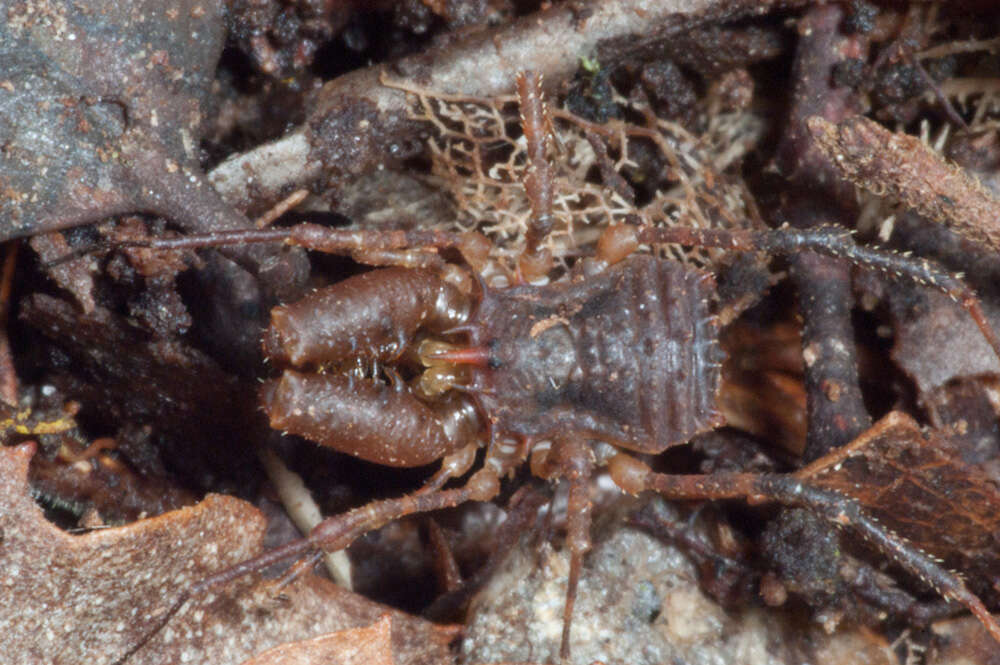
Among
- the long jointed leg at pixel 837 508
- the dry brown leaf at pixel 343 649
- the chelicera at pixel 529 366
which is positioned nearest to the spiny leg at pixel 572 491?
the chelicera at pixel 529 366

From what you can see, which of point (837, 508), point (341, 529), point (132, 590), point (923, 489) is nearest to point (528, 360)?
point (341, 529)

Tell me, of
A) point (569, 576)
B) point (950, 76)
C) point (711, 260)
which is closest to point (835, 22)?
point (950, 76)

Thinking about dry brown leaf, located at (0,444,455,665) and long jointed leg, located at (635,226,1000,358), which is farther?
long jointed leg, located at (635,226,1000,358)

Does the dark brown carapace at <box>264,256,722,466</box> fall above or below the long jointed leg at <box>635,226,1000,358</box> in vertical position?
below

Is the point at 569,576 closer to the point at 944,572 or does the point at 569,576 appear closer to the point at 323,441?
the point at 323,441

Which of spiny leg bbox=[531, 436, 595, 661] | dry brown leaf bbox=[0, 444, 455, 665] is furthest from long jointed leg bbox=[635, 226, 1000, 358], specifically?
dry brown leaf bbox=[0, 444, 455, 665]

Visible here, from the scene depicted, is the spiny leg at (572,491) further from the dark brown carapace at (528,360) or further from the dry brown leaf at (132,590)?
the dry brown leaf at (132,590)

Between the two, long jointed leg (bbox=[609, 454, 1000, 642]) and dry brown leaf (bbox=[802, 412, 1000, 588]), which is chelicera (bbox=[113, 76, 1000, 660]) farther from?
dry brown leaf (bbox=[802, 412, 1000, 588])
